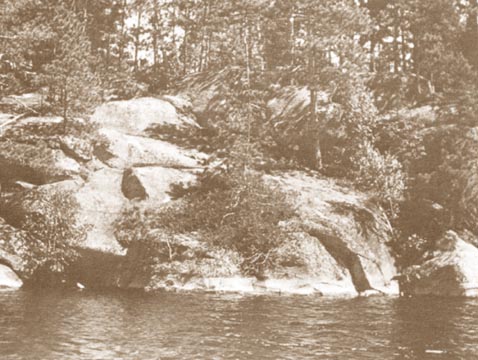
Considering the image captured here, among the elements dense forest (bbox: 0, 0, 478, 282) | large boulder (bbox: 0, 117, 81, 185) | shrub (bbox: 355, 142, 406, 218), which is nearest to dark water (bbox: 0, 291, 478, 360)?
dense forest (bbox: 0, 0, 478, 282)

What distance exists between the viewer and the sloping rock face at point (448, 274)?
95.4ft

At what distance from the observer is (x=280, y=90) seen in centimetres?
4722

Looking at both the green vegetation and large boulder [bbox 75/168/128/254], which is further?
large boulder [bbox 75/168/128/254]

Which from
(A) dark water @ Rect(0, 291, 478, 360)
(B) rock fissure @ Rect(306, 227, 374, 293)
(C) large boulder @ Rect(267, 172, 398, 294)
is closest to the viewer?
(A) dark water @ Rect(0, 291, 478, 360)

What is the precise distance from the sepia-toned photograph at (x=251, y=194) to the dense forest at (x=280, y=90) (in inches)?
6.3

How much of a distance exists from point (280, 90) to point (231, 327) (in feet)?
100

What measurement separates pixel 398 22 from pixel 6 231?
121 ft

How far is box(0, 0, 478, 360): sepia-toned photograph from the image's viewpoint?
21.2 meters

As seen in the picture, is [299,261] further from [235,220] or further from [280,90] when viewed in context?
[280,90]

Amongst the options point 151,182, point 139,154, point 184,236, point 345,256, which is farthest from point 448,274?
point 139,154

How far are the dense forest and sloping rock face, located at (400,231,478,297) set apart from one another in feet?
6.11

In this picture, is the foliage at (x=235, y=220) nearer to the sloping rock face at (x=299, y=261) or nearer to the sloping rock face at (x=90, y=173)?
the sloping rock face at (x=299, y=261)

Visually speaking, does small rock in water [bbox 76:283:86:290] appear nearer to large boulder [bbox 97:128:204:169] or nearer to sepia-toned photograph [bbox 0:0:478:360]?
sepia-toned photograph [bbox 0:0:478:360]

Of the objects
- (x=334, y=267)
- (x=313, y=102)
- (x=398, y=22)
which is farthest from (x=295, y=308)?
(x=398, y=22)
